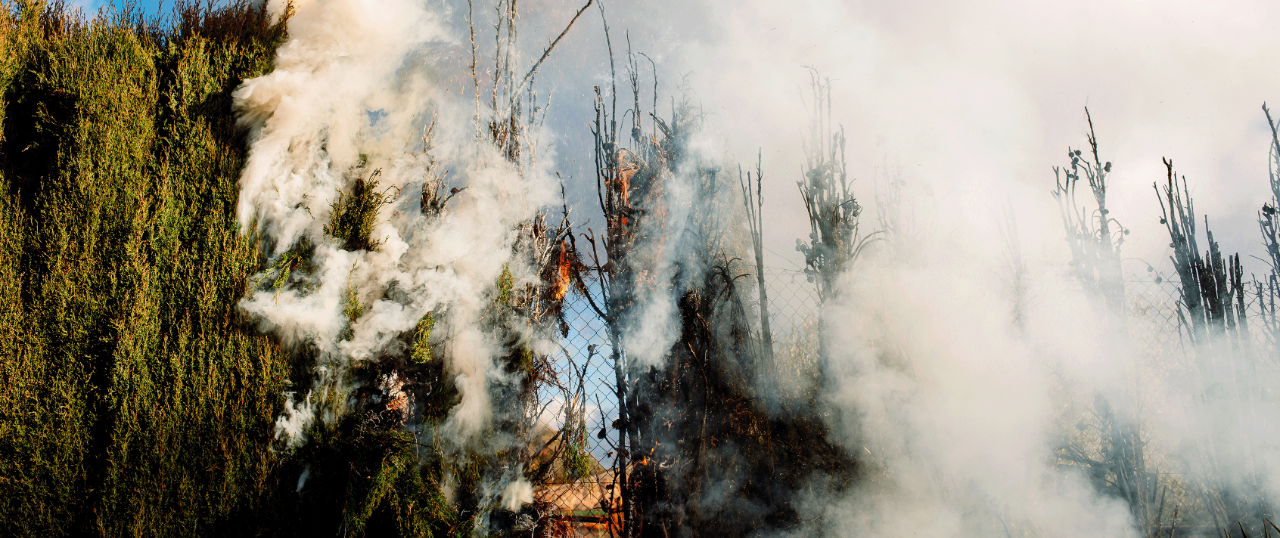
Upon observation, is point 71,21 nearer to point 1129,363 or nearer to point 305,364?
point 305,364

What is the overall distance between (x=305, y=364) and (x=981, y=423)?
17.1ft

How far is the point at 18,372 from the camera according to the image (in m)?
2.97

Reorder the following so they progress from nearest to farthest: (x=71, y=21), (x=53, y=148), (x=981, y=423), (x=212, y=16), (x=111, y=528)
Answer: (x=111, y=528) < (x=53, y=148) < (x=71, y=21) < (x=212, y=16) < (x=981, y=423)

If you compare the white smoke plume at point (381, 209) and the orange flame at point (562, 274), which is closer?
the white smoke plume at point (381, 209)

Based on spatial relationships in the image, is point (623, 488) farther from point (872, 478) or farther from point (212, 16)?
point (212, 16)

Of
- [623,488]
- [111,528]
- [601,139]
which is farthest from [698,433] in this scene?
[111,528]

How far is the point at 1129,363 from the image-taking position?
490cm

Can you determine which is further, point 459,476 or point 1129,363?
point 1129,363

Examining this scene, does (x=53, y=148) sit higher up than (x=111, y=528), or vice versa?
(x=53, y=148)

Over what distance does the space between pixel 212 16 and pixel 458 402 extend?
314 cm

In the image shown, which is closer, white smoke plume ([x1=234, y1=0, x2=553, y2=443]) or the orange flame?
white smoke plume ([x1=234, y1=0, x2=553, y2=443])

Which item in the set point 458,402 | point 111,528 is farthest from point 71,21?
point 458,402

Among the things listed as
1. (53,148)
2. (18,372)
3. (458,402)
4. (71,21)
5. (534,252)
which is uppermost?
(71,21)

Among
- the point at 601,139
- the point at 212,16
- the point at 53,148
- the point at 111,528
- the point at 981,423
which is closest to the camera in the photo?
the point at 111,528
